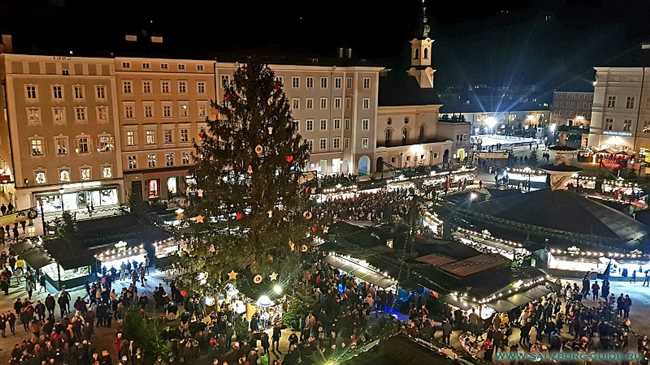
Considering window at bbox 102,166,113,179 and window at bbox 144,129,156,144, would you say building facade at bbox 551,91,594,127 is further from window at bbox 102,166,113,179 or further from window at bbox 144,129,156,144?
window at bbox 102,166,113,179

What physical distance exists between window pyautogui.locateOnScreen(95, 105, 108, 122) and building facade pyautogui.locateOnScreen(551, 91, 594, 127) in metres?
66.3

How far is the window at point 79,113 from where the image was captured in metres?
36.7

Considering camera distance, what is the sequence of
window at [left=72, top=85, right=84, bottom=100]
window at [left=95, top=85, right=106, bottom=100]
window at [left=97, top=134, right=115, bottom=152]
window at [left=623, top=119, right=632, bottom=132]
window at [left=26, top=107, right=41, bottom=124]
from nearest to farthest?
window at [left=26, top=107, right=41, bottom=124], window at [left=72, top=85, right=84, bottom=100], window at [left=95, top=85, right=106, bottom=100], window at [left=97, top=134, right=115, bottom=152], window at [left=623, top=119, right=632, bottom=132]

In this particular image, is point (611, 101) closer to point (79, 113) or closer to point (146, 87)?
point (146, 87)

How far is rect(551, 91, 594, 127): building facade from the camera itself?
80375mm

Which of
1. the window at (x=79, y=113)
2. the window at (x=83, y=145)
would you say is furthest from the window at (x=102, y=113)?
the window at (x=83, y=145)

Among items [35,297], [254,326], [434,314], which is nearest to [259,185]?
[254,326]

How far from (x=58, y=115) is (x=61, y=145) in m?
2.08

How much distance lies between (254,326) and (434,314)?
6917mm

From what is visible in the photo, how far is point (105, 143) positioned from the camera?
38438mm

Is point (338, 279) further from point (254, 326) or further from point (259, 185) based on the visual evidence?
point (259, 185)

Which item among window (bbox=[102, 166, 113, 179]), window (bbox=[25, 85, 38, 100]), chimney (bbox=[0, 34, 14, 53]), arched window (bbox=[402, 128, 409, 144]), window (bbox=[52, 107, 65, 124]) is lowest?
window (bbox=[102, 166, 113, 179])

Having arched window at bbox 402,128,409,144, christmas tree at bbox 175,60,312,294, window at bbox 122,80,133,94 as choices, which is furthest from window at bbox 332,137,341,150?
christmas tree at bbox 175,60,312,294

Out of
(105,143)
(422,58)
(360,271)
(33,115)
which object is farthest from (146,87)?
(422,58)
